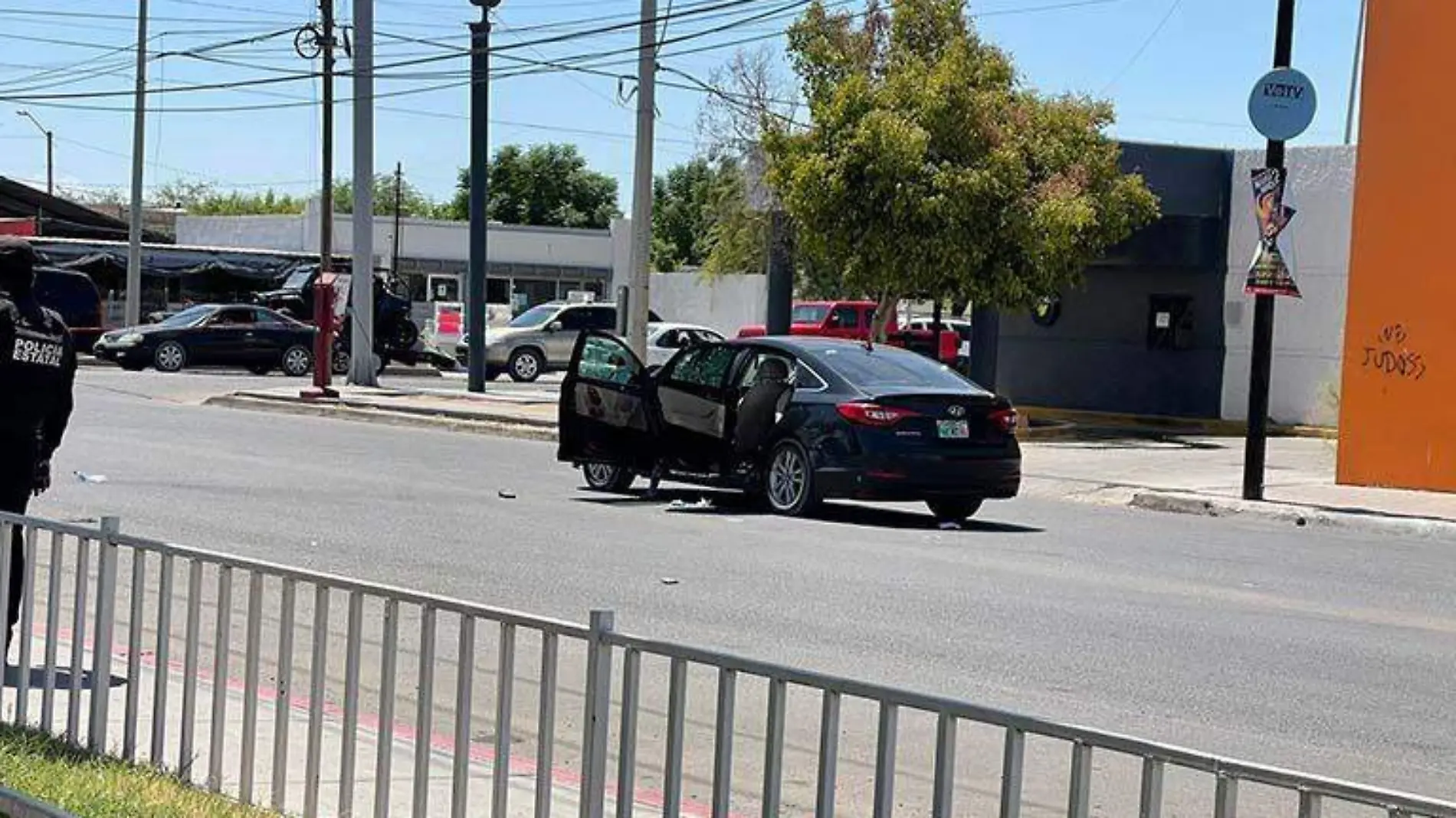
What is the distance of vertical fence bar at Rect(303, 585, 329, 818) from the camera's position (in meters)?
5.95

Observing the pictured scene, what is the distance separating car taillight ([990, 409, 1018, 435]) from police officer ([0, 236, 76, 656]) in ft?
30.6

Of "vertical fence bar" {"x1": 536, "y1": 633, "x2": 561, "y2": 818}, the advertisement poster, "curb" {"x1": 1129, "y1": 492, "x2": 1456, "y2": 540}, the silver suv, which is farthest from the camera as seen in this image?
the silver suv

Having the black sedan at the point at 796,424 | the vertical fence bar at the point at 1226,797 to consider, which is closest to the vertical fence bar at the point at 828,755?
the vertical fence bar at the point at 1226,797

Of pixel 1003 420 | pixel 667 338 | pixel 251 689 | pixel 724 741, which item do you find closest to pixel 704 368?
pixel 1003 420

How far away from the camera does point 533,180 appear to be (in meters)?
109

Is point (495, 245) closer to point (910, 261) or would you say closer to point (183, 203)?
point (910, 261)

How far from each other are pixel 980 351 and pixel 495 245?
129 feet

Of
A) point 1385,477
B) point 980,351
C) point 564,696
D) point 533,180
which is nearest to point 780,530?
point 564,696

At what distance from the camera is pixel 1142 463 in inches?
948

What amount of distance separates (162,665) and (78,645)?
0.43 meters

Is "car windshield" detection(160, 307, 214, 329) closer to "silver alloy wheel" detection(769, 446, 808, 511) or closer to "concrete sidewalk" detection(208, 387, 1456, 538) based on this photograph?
"concrete sidewalk" detection(208, 387, 1456, 538)

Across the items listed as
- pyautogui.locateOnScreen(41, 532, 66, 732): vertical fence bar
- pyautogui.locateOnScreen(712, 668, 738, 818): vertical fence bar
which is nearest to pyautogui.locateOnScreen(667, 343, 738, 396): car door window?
pyautogui.locateOnScreen(41, 532, 66, 732): vertical fence bar

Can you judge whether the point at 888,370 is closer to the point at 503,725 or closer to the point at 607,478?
the point at 607,478

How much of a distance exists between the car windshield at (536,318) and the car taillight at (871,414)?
27007 mm
